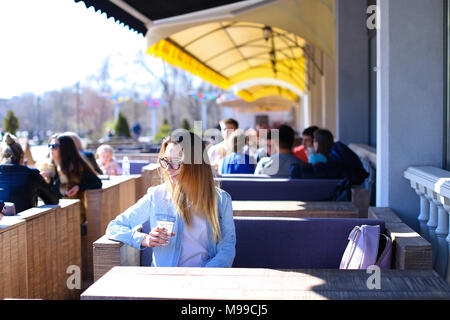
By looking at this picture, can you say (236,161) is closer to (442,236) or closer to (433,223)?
(433,223)

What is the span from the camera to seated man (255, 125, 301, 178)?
18.3 feet

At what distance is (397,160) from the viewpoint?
3.71m

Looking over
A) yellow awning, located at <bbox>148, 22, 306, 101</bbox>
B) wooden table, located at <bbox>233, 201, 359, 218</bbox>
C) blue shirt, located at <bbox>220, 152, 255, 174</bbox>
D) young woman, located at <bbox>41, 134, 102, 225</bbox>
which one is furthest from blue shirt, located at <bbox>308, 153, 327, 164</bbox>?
yellow awning, located at <bbox>148, 22, 306, 101</bbox>

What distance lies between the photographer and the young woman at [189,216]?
2.76 metres

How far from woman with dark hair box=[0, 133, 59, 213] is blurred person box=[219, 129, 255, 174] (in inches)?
89.8

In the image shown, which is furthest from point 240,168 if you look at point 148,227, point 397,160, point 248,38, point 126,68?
point 126,68

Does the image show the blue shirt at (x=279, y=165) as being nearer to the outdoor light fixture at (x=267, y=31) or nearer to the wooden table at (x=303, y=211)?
the wooden table at (x=303, y=211)

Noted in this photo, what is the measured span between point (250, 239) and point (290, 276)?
866mm

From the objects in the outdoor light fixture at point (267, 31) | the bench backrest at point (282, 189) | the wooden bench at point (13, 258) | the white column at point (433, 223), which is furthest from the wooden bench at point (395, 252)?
the outdoor light fixture at point (267, 31)

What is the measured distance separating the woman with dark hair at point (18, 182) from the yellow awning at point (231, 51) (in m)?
3.95

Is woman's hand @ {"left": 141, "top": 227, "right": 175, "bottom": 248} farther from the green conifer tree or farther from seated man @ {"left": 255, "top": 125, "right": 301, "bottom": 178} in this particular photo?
the green conifer tree

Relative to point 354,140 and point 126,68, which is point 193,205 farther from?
point 126,68

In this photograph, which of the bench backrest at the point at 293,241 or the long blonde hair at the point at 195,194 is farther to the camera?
the bench backrest at the point at 293,241

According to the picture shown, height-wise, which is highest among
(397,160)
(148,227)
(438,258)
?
(397,160)
